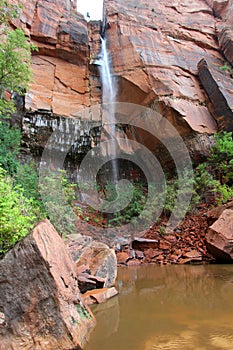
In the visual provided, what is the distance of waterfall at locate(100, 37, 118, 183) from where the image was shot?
478 inches

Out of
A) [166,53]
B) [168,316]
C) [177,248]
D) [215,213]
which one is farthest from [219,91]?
[168,316]

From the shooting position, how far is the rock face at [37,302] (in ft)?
6.42

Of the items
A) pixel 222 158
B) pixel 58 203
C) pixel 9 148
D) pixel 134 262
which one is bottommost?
pixel 134 262

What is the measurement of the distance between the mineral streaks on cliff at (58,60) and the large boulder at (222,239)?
8126 millimetres

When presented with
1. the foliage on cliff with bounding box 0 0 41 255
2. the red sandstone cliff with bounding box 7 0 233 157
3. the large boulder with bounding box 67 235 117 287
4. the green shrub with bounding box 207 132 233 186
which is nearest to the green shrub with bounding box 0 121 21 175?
the foliage on cliff with bounding box 0 0 41 255

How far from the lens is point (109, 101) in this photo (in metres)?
12.4

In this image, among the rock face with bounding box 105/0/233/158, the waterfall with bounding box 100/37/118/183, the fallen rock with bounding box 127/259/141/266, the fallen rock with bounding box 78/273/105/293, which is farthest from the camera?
the waterfall with bounding box 100/37/118/183

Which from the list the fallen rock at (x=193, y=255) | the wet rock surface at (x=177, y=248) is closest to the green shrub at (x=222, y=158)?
the wet rock surface at (x=177, y=248)

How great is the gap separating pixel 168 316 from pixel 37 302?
135 centimetres

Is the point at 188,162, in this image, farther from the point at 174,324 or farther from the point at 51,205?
the point at 174,324

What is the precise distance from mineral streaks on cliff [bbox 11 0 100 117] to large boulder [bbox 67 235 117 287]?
7.68 m

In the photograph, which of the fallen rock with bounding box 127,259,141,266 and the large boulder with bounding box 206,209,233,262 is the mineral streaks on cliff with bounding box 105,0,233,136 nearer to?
the large boulder with bounding box 206,209,233,262

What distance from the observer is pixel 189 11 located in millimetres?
15266

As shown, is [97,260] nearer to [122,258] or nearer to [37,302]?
[37,302]
